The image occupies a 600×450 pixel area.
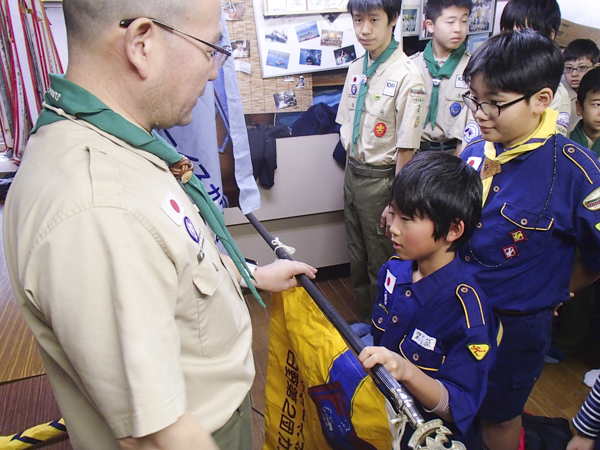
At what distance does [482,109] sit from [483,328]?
0.64 meters

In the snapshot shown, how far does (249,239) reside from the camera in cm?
293

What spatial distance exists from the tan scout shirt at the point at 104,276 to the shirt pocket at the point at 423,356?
614 mm

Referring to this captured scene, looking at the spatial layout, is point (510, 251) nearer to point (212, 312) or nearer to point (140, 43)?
point (212, 312)

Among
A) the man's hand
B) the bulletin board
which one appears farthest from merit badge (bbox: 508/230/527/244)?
the bulletin board

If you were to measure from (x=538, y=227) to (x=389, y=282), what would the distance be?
471 mm

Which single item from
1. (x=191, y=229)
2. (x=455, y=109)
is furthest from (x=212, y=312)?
(x=455, y=109)

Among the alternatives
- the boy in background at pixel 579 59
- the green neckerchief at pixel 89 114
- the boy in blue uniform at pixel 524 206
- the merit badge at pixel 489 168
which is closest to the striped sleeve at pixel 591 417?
the boy in blue uniform at pixel 524 206

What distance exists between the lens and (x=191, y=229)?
705 millimetres

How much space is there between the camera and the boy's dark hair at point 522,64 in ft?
3.87

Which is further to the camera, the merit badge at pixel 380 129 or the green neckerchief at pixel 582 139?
the merit badge at pixel 380 129

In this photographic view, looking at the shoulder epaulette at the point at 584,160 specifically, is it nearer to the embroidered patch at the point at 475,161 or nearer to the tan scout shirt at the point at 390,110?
the embroidered patch at the point at 475,161

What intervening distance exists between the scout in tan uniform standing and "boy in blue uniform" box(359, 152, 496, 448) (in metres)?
1.21

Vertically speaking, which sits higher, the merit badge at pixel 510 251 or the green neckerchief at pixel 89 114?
the green neckerchief at pixel 89 114

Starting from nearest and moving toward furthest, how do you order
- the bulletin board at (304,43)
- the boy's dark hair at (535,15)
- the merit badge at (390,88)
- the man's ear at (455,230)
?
the man's ear at (455,230) < the boy's dark hair at (535,15) < the merit badge at (390,88) < the bulletin board at (304,43)
